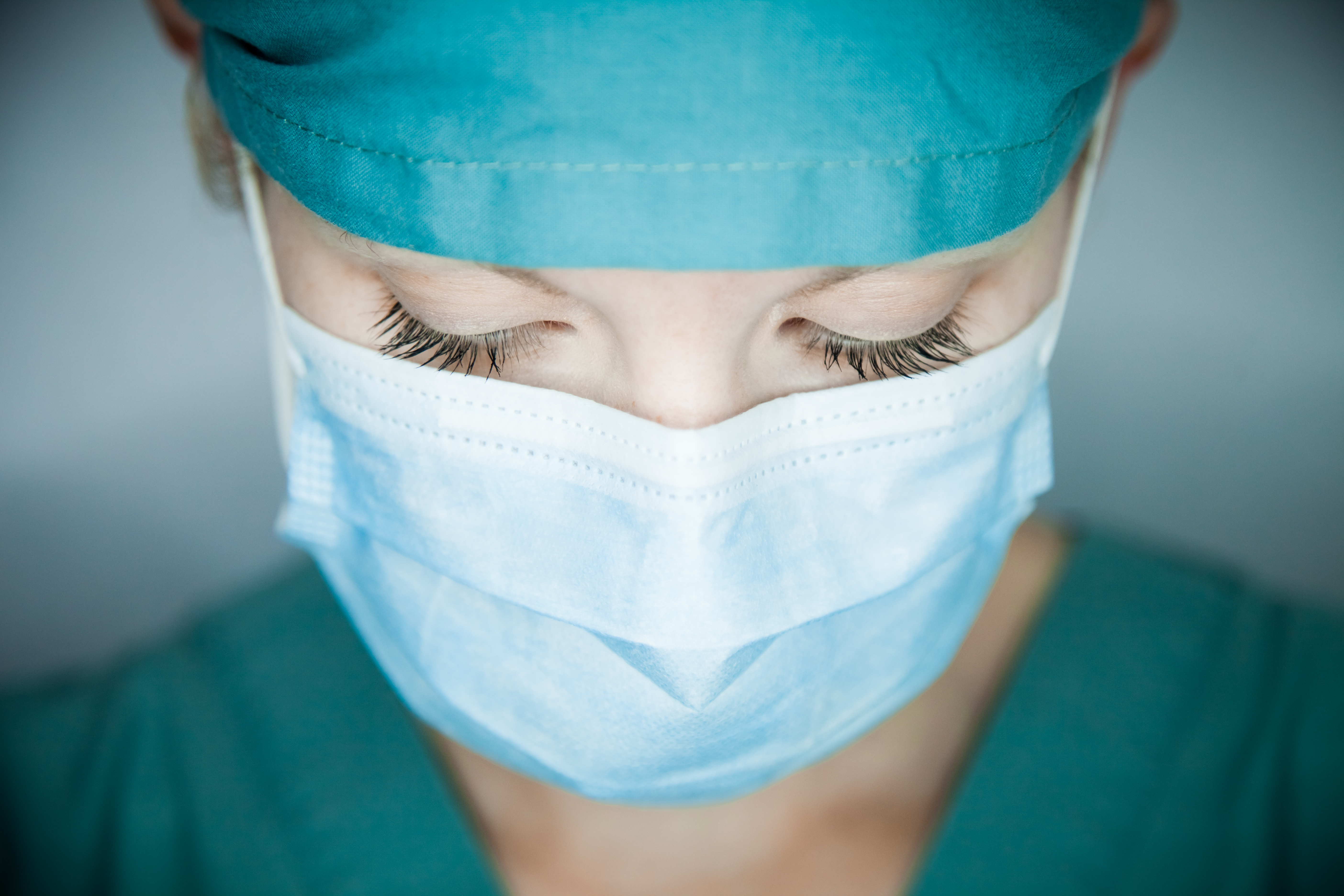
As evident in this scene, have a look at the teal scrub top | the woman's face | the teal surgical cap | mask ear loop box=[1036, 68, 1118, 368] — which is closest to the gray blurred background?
the teal scrub top

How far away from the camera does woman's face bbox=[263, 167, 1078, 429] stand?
0.67m

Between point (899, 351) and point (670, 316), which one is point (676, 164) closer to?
point (670, 316)

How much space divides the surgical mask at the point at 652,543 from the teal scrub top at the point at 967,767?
0.22m

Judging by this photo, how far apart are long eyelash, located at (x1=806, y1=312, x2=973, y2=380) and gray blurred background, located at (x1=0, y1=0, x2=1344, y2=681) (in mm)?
1039

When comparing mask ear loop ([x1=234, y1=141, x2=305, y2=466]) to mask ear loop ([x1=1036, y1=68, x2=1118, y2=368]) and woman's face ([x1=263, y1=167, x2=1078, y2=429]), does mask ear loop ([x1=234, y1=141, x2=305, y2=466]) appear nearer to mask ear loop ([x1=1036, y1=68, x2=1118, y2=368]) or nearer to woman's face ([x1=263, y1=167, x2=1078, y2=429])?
woman's face ([x1=263, y1=167, x2=1078, y2=429])

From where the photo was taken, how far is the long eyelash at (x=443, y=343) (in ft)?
2.44

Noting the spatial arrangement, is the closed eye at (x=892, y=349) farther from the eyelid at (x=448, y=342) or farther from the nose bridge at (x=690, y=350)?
the eyelid at (x=448, y=342)

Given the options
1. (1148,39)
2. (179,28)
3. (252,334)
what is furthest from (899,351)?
(252,334)

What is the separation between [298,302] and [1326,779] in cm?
117

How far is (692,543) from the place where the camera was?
725mm

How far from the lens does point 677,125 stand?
587 mm

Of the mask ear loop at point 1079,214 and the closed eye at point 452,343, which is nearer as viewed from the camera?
the closed eye at point 452,343

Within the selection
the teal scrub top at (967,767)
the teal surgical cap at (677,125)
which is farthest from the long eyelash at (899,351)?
the teal scrub top at (967,767)

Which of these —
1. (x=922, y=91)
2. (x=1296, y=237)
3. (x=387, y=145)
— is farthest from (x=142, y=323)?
(x=1296, y=237)
